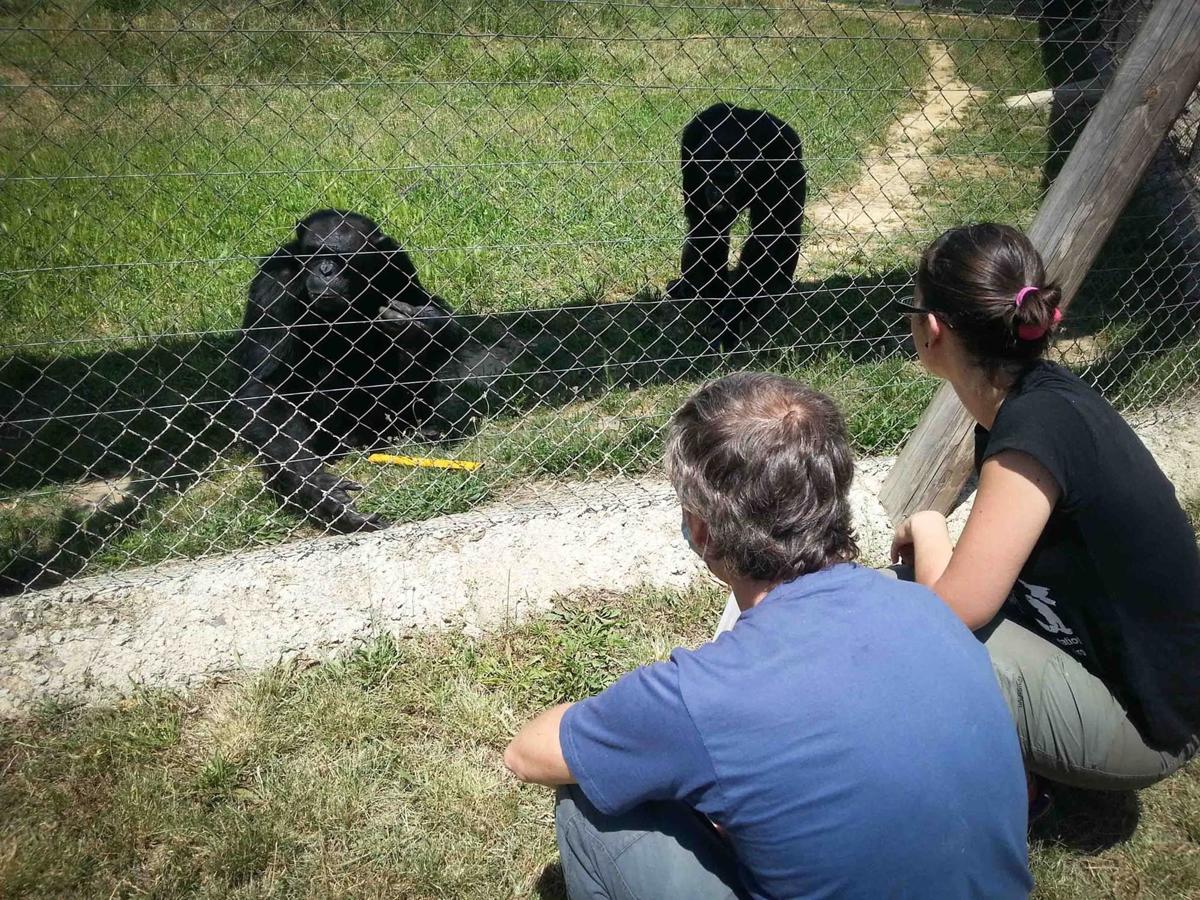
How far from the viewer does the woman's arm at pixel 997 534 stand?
2.15 metres

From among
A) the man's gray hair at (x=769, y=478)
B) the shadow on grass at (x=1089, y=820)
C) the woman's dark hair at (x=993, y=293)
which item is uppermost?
the woman's dark hair at (x=993, y=293)

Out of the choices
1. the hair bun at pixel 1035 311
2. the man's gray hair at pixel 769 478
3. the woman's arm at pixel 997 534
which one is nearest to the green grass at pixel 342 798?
the woman's arm at pixel 997 534

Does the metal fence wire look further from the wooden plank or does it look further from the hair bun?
the hair bun

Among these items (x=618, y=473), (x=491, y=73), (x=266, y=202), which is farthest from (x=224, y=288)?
(x=491, y=73)

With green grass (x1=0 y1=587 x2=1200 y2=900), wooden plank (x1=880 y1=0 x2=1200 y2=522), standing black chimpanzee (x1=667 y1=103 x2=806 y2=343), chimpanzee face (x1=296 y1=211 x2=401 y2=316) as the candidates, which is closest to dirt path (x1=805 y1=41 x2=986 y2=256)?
standing black chimpanzee (x1=667 y1=103 x2=806 y2=343)

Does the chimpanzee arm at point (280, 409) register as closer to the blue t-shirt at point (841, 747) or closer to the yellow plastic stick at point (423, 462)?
the yellow plastic stick at point (423, 462)

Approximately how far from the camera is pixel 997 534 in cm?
218

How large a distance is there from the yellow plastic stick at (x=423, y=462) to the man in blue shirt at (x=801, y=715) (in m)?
2.23

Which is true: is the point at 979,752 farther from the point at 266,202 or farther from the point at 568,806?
the point at 266,202

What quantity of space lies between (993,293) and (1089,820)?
159cm

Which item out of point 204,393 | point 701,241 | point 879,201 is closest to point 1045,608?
point 701,241

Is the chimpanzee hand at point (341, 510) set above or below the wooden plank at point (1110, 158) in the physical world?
below

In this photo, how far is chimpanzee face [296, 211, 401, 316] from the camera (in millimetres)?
4297

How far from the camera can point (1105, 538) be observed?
218 centimetres
